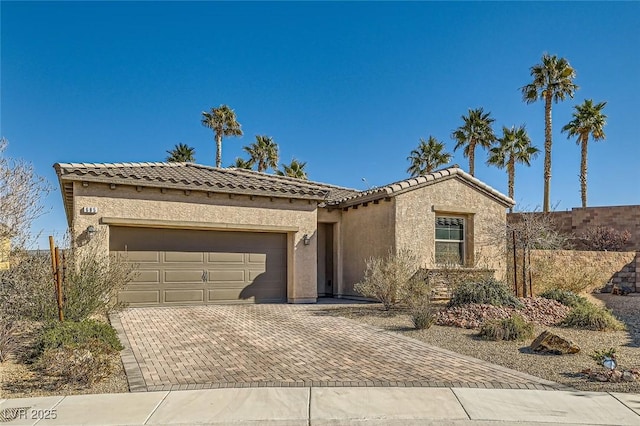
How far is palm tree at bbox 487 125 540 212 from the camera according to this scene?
1523 inches

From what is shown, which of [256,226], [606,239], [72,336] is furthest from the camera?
[606,239]

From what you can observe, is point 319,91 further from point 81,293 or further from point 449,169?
point 81,293

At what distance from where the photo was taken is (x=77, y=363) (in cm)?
672

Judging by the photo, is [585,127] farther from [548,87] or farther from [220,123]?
[220,123]

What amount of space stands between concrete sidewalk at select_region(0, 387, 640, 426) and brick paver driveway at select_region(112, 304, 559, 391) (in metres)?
0.39

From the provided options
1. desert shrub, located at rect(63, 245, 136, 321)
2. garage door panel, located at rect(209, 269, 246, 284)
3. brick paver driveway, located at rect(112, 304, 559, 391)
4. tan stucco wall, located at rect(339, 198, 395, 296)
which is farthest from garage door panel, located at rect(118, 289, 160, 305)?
tan stucco wall, located at rect(339, 198, 395, 296)

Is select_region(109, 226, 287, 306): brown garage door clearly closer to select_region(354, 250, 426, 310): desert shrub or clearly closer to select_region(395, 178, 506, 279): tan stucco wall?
select_region(354, 250, 426, 310): desert shrub

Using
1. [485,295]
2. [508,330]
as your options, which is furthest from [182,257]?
[508,330]

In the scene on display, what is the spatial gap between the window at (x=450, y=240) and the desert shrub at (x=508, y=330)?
6858mm

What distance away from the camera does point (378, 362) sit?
26.5 feet

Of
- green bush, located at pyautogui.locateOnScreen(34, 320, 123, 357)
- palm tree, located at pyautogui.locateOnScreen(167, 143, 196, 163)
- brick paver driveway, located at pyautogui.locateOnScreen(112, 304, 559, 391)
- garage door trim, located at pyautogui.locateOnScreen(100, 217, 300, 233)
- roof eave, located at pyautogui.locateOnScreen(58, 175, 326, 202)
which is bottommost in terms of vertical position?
brick paver driveway, located at pyautogui.locateOnScreen(112, 304, 559, 391)

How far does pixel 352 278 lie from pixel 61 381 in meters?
12.5

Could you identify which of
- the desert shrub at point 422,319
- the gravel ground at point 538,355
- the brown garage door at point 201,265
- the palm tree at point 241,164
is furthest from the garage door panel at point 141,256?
the palm tree at point 241,164

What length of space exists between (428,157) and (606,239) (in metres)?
16.4
